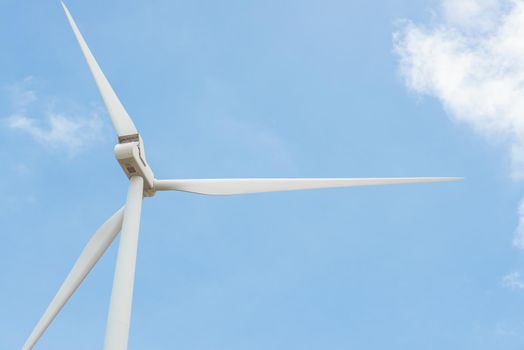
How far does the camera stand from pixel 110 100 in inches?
969

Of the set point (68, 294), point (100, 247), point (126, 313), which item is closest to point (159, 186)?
point (100, 247)

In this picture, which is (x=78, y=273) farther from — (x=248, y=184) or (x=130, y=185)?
(x=248, y=184)

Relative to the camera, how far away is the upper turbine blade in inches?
934

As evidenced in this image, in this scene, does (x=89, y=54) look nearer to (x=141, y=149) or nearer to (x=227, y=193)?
(x=141, y=149)

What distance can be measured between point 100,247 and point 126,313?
523 centimetres

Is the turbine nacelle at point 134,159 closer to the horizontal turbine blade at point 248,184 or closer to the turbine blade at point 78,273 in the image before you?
the horizontal turbine blade at point 248,184

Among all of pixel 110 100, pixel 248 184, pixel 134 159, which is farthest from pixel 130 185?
pixel 248 184

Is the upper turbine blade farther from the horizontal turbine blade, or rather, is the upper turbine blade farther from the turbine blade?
the turbine blade

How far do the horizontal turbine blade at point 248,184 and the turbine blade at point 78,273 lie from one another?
2.13 meters

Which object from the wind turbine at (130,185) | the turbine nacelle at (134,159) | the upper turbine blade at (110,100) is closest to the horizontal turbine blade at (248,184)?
the wind turbine at (130,185)

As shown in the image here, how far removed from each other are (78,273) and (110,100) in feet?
Result: 18.8

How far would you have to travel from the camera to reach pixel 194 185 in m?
24.4

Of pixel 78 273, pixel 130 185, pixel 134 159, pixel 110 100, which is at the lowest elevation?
pixel 78 273

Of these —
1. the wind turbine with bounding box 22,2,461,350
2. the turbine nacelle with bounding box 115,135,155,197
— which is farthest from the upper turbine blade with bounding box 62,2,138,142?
the turbine nacelle with bounding box 115,135,155,197
